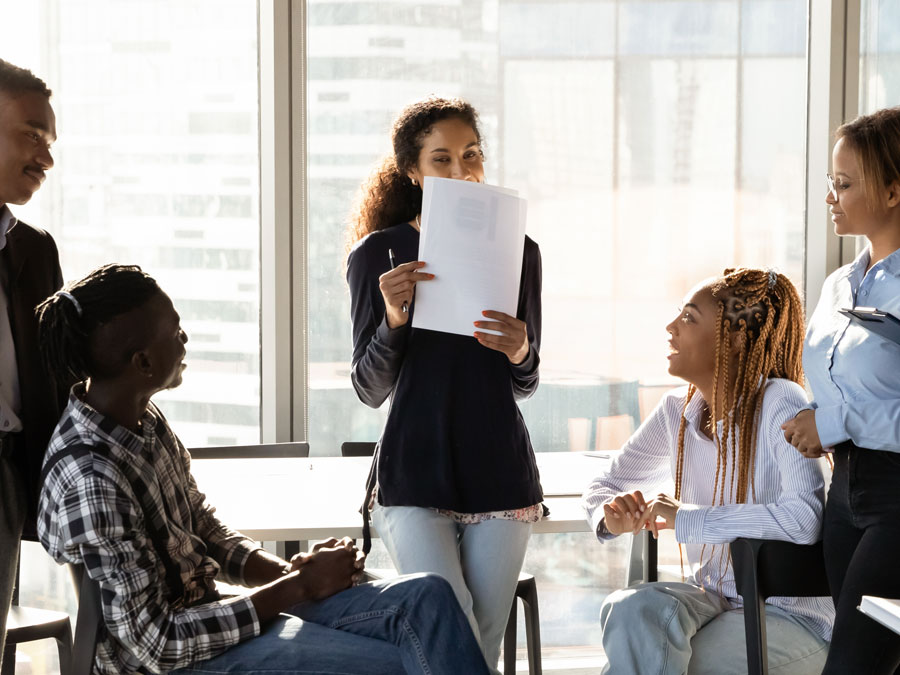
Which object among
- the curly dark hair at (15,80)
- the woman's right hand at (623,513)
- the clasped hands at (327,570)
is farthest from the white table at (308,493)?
the curly dark hair at (15,80)

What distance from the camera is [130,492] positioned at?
5.26ft

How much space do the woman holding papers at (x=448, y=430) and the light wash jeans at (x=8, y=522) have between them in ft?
2.32

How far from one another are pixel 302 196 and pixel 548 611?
1.98 m

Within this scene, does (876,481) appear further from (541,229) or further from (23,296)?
(541,229)

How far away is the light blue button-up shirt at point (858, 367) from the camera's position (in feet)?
5.96

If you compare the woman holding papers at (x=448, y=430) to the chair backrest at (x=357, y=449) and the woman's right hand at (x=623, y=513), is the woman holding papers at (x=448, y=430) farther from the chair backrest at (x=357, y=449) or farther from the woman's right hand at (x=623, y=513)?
the chair backrest at (x=357, y=449)

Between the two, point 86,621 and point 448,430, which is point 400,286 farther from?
point 86,621

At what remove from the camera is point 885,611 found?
1.32 metres

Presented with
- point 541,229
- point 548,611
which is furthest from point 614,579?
point 541,229

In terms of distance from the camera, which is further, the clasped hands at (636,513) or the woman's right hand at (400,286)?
the clasped hands at (636,513)

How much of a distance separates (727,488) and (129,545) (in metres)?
1.36

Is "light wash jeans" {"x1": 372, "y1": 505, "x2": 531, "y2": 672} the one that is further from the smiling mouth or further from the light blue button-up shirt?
the smiling mouth

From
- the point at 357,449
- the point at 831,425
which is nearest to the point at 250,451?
the point at 357,449

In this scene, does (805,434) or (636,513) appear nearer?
(805,434)
